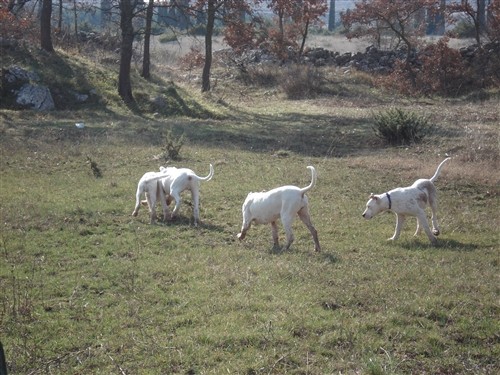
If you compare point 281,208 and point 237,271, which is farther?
point 281,208

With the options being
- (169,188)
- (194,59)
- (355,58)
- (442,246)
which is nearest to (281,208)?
(442,246)

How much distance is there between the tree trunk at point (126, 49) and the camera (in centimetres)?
2428

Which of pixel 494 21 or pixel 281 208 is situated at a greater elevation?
pixel 494 21

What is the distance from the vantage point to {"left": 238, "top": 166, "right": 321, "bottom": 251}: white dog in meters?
9.27

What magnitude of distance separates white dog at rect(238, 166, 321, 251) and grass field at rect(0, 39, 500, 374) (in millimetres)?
305

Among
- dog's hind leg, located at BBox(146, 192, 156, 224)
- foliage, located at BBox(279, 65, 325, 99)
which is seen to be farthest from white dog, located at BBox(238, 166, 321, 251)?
foliage, located at BBox(279, 65, 325, 99)

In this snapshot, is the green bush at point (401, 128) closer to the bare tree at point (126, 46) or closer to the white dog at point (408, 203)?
the white dog at point (408, 203)

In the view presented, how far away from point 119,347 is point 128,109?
1854cm

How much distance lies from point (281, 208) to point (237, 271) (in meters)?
1.60

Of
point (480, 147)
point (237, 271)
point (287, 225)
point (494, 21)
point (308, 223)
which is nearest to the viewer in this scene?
point (237, 271)

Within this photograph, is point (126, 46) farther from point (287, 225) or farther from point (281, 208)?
point (287, 225)

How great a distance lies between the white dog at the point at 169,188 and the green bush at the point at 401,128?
28.9 ft

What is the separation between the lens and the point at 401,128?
18.5 m

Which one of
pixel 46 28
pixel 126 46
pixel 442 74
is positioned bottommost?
pixel 442 74
